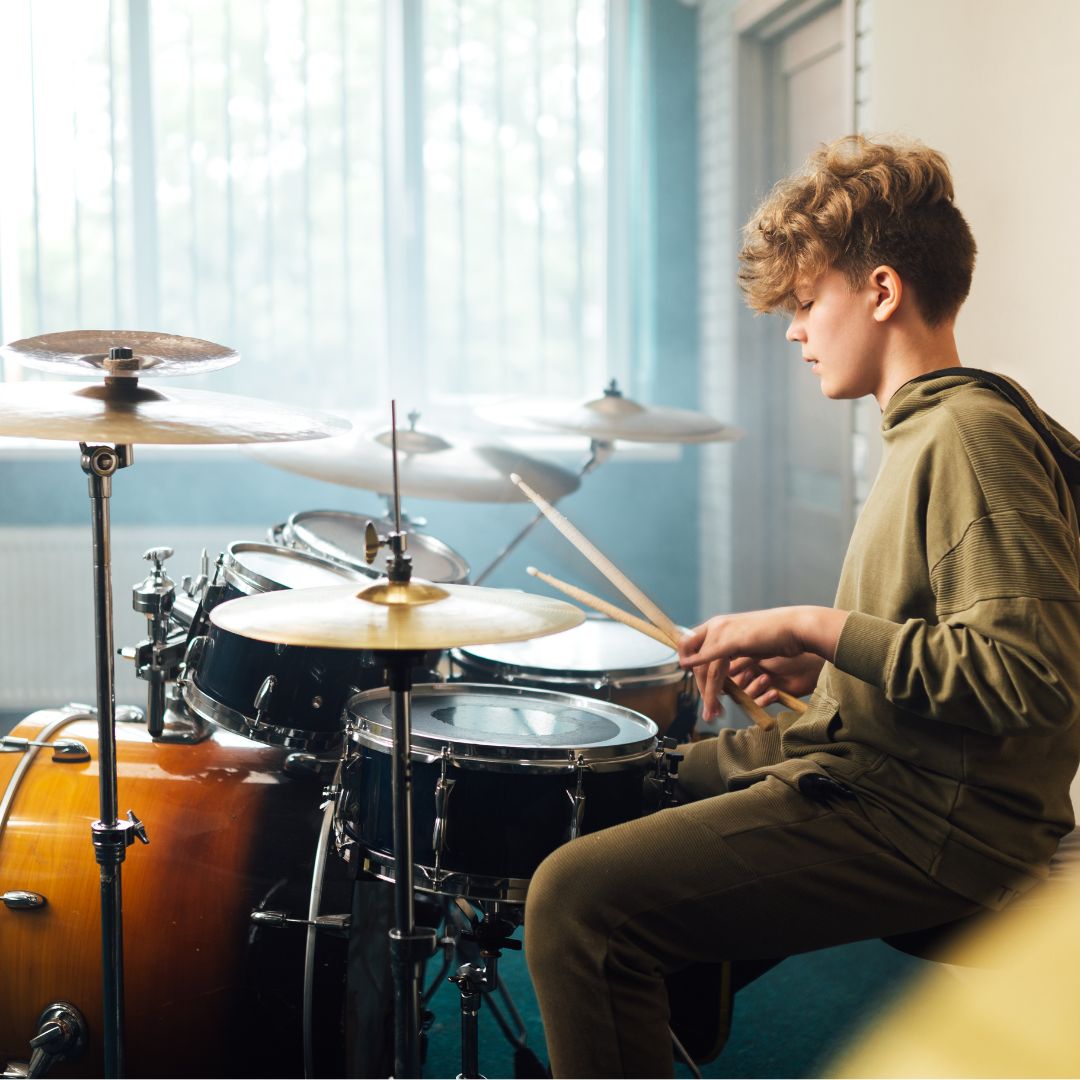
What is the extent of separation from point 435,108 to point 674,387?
1163 mm

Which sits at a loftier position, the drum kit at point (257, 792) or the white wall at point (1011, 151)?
the white wall at point (1011, 151)

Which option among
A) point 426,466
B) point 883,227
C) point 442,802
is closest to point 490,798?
point 442,802

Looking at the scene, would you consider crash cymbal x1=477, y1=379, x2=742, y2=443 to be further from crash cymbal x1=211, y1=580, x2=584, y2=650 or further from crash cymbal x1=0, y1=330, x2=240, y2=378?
crash cymbal x1=211, y1=580, x2=584, y2=650

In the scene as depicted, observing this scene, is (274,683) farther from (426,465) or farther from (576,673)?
(426,465)

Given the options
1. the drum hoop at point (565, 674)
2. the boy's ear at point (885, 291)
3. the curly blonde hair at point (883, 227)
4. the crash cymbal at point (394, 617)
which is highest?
the curly blonde hair at point (883, 227)

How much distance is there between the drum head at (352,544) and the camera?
2039mm

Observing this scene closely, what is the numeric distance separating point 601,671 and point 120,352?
2.84ft

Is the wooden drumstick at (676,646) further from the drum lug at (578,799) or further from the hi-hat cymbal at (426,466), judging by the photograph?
the hi-hat cymbal at (426,466)

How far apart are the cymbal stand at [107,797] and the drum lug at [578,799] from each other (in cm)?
54

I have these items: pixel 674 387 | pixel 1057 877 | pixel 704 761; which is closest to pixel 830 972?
pixel 704 761

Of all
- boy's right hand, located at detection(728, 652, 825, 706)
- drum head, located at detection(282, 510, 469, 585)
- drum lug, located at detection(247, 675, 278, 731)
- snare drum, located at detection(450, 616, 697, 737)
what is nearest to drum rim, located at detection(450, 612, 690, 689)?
snare drum, located at detection(450, 616, 697, 737)

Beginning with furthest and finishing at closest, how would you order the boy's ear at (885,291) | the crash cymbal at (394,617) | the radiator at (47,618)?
the radiator at (47,618) < the boy's ear at (885,291) < the crash cymbal at (394,617)

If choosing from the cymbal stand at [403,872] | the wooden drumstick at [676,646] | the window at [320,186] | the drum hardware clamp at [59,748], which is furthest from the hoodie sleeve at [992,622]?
the window at [320,186]

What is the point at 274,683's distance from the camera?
1660 millimetres
